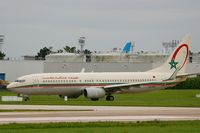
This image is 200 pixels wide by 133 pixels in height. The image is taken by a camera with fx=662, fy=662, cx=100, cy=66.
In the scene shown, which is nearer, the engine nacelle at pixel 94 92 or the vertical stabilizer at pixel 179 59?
the engine nacelle at pixel 94 92

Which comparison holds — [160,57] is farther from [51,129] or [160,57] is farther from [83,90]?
[51,129]

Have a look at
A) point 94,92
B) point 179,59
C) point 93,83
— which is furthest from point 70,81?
point 179,59

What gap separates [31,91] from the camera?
67.6 metres

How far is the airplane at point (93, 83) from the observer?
221 ft

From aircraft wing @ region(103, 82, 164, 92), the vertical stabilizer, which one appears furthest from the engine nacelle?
the vertical stabilizer

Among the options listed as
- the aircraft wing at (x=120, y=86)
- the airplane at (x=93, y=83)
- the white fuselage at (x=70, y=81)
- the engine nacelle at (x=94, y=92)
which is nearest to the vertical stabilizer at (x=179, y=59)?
the airplane at (x=93, y=83)

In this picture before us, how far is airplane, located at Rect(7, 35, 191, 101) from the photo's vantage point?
221 ft

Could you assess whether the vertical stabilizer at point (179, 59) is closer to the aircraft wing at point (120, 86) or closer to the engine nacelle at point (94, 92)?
the aircraft wing at point (120, 86)

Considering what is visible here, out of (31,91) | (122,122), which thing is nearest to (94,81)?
(31,91)

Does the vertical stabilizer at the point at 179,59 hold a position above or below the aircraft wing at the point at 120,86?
above

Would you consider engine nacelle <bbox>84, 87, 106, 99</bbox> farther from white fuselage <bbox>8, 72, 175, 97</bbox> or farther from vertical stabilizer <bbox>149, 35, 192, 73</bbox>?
vertical stabilizer <bbox>149, 35, 192, 73</bbox>

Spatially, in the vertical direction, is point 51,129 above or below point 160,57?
below

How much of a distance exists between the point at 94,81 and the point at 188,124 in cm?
3926

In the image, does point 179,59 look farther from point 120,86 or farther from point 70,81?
point 70,81
